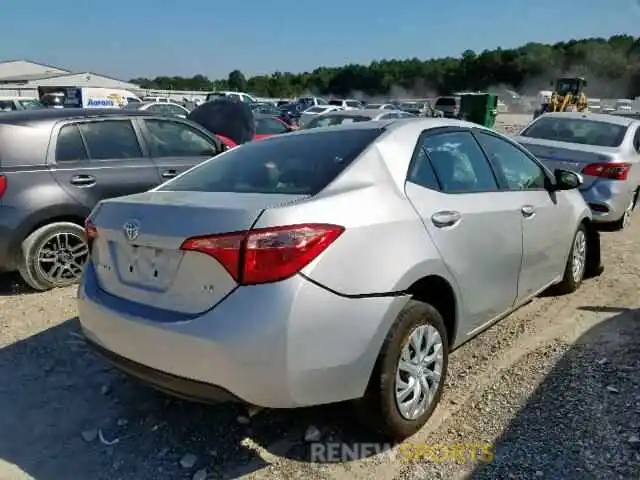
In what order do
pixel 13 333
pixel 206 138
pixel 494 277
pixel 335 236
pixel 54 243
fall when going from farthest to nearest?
pixel 206 138 → pixel 54 243 → pixel 13 333 → pixel 494 277 → pixel 335 236

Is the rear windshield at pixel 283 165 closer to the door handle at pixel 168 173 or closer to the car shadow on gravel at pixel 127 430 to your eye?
the car shadow on gravel at pixel 127 430

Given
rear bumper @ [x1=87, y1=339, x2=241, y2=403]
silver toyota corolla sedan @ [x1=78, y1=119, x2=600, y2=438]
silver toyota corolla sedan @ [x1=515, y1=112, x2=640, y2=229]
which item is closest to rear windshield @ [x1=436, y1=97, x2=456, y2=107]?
silver toyota corolla sedan @ [x1=515, y1=112, x2=640, y2=229]

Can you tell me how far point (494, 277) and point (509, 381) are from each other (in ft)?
2.09

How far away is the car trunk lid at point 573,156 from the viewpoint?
648 cm

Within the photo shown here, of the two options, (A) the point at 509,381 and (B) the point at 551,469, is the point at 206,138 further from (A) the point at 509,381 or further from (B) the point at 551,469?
(B) the point at 551,469

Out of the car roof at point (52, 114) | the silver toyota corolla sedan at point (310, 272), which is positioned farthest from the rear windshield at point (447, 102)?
the silver toyota corolla sedan at point (310, 272)

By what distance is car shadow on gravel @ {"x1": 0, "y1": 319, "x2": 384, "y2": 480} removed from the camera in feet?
8.47

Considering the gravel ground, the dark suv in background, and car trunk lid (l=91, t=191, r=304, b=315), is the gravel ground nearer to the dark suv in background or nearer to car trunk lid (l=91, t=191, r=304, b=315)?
car trunk lid (l=91, t=191, r=304, b=315)

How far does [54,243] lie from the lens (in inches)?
193

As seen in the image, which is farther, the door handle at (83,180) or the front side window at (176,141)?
the front side window at (176,141)

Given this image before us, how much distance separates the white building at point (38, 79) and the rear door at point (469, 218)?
1941 inches

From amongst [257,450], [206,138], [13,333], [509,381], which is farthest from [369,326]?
[206,138]

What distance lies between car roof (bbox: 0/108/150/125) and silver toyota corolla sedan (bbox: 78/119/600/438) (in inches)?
99.1

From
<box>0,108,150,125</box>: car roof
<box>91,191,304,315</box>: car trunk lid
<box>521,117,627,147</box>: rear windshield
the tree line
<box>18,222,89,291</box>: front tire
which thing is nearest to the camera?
<box>91,191,304,315</box>: car trunk lid
